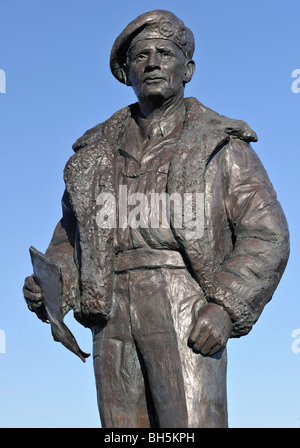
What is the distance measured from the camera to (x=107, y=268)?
21.1ft

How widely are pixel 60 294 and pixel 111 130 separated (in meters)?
1.33

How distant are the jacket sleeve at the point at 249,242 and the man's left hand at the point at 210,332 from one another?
0.29 feet

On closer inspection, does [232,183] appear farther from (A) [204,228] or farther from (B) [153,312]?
(B) [153,312]

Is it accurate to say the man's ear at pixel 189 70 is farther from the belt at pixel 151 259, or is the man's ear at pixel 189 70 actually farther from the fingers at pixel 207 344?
the fingers at pixel 207 344

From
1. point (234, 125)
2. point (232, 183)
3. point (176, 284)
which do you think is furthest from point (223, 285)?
point (234, 125)

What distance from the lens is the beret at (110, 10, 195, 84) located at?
6781 millimetres

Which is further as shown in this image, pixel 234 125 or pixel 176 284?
pixel 234 125

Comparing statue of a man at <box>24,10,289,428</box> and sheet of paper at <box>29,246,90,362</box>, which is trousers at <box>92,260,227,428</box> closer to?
statue of a man at <box>24,10,289,428</box>

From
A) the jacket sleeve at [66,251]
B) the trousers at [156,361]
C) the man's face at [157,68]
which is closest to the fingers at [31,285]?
the jacket sleeve at [66,251]

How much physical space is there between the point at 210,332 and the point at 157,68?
1.94 meters

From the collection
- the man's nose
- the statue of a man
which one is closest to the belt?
the statue of a man

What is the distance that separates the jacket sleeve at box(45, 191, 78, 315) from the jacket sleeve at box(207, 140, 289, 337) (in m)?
1.01
